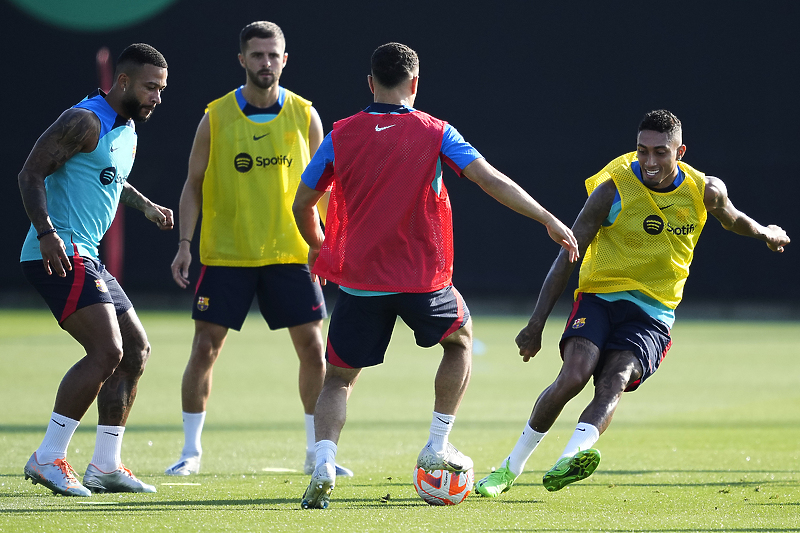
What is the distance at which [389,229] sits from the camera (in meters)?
4.99

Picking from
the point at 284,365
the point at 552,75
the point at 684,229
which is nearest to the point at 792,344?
the point at 284,365

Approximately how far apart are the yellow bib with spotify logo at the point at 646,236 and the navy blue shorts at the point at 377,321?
917 mm

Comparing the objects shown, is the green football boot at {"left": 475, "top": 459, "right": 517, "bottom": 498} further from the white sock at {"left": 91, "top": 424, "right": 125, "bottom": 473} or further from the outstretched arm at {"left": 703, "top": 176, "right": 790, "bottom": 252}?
the white sock at {"left": 91, "top": 424, "right": 125, "bottom": 473}

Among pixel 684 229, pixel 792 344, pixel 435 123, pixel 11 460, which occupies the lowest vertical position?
pixel 792 344

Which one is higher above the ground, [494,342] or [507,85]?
[507,85]

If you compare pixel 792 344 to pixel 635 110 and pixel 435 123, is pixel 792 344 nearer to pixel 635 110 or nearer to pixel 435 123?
pixel 635 110

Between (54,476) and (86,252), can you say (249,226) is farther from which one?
(54,476)

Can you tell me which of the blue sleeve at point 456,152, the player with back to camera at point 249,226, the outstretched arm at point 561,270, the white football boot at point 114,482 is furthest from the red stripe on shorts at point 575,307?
the white football boot at point 114,482

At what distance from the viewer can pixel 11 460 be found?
6496mm

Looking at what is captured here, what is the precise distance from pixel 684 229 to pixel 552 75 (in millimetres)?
→ 19525

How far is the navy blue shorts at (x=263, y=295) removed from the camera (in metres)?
6.51

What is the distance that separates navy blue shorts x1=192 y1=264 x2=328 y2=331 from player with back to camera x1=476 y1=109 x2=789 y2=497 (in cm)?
165

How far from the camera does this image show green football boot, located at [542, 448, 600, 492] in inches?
187

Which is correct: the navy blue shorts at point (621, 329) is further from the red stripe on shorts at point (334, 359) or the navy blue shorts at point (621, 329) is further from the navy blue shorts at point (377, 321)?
the red stripe on shorts at point (334, 359)
